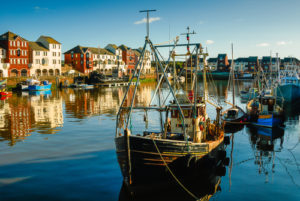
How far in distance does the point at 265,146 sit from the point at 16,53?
10346cm

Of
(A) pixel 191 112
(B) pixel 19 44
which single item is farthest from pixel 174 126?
(B) pixel 19 44

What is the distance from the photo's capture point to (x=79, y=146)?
2645 cm

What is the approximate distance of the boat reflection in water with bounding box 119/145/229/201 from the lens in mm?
16188

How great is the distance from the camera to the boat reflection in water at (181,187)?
16.2 m

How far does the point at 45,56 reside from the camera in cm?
12062

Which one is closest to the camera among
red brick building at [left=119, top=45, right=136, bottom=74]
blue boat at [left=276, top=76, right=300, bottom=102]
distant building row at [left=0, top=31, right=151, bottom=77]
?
blue boat at [left=276, top=76, right=300, bottom=102]

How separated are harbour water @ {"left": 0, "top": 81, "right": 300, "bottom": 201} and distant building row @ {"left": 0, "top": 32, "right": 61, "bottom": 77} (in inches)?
3044

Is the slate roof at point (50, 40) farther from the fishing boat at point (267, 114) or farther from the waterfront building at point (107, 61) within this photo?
the fishing boat at point (267, 114)

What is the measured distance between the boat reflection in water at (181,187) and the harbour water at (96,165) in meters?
0.07

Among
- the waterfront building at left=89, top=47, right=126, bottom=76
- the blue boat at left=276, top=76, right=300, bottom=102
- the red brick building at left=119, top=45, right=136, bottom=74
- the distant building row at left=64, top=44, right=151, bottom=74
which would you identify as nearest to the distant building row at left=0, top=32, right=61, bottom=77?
the distant building row at left=64, top=44, right=151, bottom=74

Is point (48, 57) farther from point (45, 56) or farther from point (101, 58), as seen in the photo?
point (101, 58)

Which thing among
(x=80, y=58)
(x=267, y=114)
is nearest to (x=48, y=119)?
(x=267, y=114)

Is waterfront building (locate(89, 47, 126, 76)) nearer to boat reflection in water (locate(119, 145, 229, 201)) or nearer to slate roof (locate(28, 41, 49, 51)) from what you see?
slate roof (locate(28, 41, 49, 51))

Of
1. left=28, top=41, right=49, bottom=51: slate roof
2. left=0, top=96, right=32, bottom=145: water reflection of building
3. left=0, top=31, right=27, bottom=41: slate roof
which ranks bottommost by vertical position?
left=0, top=96, right=32, bottom=145: water reflection of building
